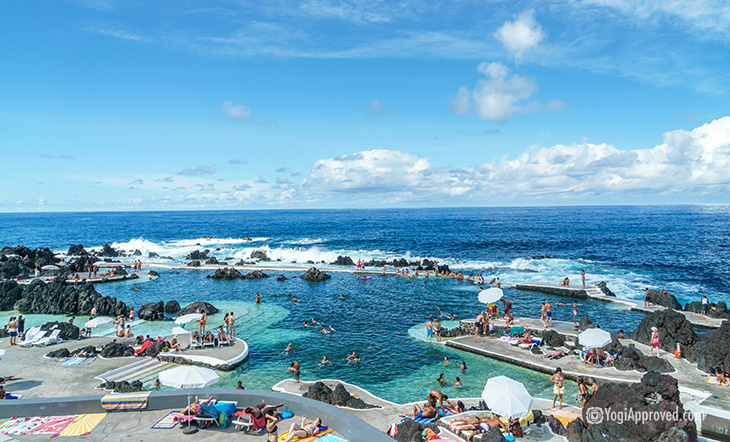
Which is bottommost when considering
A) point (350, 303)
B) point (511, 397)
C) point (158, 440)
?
point (350, 303)

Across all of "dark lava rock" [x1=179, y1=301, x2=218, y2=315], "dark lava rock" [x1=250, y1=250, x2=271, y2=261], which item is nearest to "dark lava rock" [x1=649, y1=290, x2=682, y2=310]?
"dark lava rock" [x1=179, y1=301, x2=218, y2=315]

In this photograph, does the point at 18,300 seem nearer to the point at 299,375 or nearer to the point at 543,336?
the point at 299,375

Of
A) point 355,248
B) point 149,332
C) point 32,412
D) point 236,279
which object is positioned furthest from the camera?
point 355,248

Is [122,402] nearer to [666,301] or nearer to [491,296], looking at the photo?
[491,296]

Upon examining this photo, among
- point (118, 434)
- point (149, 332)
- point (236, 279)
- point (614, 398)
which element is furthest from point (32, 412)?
point (236, 279)

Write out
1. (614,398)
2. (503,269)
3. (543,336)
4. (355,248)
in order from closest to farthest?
(614,398) < (543,336) < (503,269) < (355,248)

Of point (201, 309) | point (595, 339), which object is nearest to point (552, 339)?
point (595, 339)
